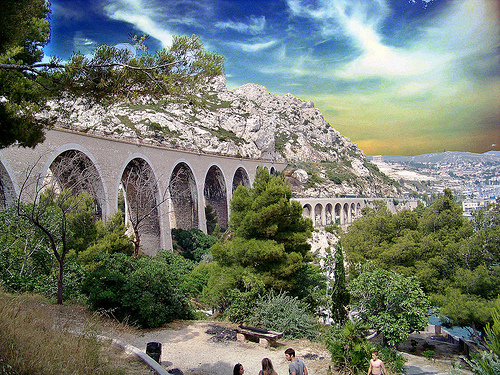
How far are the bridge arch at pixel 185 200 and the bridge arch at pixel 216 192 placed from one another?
193 inches

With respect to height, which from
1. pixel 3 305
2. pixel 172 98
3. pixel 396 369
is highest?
pixel 172 98

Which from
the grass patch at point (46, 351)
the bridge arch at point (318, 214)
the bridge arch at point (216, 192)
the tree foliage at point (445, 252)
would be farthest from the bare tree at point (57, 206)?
the bridge arch at point (318, 214)

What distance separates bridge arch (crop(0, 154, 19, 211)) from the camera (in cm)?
962

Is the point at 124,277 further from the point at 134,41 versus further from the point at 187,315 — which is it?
the point at 134,41

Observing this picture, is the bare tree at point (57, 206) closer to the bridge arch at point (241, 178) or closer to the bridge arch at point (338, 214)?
the bridge arch at point (241, 178)

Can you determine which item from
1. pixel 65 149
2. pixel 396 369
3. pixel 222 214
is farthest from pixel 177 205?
pixel 396 369

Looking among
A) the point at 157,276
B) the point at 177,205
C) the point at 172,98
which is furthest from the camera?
the point at 177,205

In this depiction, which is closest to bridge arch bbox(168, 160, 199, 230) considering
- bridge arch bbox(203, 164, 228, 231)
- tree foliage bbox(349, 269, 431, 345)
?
bridge arch bbox(203, 164, 228, 231)

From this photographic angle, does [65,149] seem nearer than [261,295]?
No

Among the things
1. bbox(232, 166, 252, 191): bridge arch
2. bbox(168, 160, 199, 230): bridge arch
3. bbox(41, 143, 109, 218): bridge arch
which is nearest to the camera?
bbox(41, 143, 109, 218): bridge arch

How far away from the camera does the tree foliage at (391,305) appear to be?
17.6ft

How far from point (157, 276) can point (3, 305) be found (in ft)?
10.6

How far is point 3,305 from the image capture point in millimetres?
3213

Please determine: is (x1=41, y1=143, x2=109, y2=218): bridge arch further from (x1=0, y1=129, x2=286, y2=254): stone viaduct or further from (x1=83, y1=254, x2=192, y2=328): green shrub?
(x1=83, y1=254, x2=192, y2=328): green shrub
